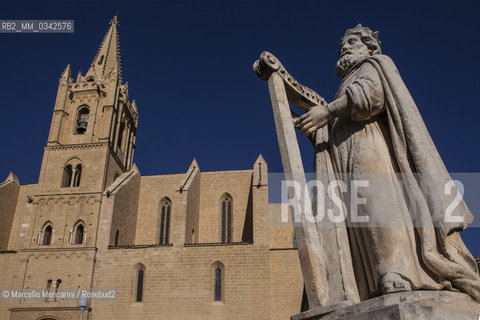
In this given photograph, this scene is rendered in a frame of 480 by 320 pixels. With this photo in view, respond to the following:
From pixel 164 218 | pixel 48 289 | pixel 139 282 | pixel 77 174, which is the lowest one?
pixel 48 289

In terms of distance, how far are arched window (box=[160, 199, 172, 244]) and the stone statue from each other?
21605 mm

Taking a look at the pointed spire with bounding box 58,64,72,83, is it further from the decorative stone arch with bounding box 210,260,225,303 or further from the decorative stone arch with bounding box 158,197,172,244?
the decorative stone arch with bounding box 210,260,225,303

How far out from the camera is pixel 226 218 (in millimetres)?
23641

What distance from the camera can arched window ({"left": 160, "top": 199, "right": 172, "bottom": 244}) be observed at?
922 inches

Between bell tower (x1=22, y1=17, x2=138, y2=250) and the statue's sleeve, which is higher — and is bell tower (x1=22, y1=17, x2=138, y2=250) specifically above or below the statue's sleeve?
above

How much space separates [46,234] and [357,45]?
21928 mm

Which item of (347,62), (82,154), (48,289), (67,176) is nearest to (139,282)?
(48,289)

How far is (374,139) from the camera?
97.3 inches

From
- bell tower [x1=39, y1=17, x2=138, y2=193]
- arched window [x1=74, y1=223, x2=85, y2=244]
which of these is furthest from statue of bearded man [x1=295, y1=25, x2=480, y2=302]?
bell tower [x1=39, y1=17, x2=138, y2=193]

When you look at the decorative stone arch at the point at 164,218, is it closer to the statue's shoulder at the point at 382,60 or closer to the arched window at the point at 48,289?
the arched window at the point at 48,289

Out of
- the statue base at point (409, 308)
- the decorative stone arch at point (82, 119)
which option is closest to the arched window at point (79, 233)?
the decorative stone arch at point (82, 119)

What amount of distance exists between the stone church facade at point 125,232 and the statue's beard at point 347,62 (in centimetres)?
1584

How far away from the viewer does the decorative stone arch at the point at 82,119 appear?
25.0 meters

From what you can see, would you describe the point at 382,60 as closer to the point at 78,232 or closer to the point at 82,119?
the point at 78,232
